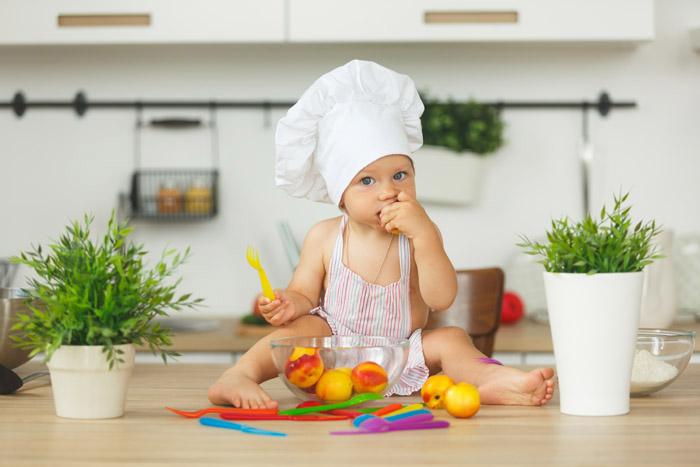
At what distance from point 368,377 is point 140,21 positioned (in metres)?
1.73

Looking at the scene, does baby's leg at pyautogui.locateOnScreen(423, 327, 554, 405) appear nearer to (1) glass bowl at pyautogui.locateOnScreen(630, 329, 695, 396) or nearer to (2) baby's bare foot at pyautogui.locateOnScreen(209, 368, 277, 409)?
(1) glass bowl at pyautogui.locateOnScreen(630, 329, 695, 396)

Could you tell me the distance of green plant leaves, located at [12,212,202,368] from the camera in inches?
34.6

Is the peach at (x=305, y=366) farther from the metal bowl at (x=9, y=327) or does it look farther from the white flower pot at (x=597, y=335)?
the metal bowl at (x=9, y=327)

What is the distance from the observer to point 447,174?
2619 millimetres

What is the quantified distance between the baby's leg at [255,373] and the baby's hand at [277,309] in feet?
0.05

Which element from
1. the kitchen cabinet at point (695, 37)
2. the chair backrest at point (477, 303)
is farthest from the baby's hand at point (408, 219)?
the kitchen cabinet at point (695, 37)

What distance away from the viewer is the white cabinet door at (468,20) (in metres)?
2.41

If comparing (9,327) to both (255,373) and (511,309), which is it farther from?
(511,309)

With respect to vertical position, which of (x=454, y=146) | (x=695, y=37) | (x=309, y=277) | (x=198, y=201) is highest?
(x=695, y=37)

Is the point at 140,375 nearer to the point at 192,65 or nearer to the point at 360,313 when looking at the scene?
the point at 360,313

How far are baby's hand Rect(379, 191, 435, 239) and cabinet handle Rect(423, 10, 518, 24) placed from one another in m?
1.35

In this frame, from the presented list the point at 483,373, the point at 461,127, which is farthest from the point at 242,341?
the point at 483,373

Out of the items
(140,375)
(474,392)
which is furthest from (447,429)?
(140,375)

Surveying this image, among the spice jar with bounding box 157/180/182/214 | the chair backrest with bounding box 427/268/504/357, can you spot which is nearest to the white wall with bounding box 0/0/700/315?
the spice jar with bounding box 157/180/182/214
